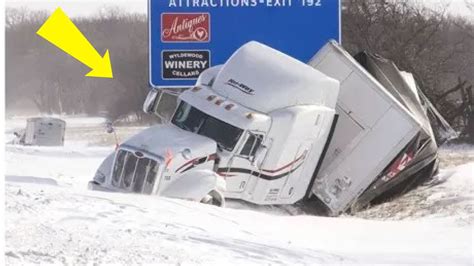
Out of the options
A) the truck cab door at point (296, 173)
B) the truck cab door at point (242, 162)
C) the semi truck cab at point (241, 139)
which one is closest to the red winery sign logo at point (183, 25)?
the semi truck cab at point (241, 139)

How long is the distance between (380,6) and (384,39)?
5.01 feet

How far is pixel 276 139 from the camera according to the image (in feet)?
46.3

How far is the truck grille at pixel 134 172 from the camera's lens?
44.0 ft

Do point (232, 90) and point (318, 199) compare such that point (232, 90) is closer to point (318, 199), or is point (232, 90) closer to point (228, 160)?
point (228, 160)

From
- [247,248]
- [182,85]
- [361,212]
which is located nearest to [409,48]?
[182,85]

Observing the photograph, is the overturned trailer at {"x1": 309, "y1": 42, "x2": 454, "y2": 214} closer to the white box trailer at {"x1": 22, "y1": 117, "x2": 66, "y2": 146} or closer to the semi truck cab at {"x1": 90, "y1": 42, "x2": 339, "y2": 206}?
the semi truck cab at {"x1": 90, "y1": 42, "x2": 339, "y2": 206}

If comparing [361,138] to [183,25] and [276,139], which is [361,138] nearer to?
[276,139]

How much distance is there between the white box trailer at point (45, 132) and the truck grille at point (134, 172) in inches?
→ 955

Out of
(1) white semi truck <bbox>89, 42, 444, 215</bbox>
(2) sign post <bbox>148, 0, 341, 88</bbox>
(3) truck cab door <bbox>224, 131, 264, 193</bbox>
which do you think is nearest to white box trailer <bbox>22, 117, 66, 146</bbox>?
(2) sign post <bbox>148, 0, 341, 88</bbox>

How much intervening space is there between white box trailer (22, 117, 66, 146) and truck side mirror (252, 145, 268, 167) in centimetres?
2508

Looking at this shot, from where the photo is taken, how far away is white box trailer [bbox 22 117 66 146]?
37.6 m

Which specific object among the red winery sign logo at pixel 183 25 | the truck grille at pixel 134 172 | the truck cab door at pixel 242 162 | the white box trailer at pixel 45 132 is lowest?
the white box trailer at pixel 45 132

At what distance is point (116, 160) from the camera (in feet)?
46.7

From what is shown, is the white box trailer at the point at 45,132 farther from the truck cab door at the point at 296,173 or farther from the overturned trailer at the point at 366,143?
the truck cab door at the point at 296,173
